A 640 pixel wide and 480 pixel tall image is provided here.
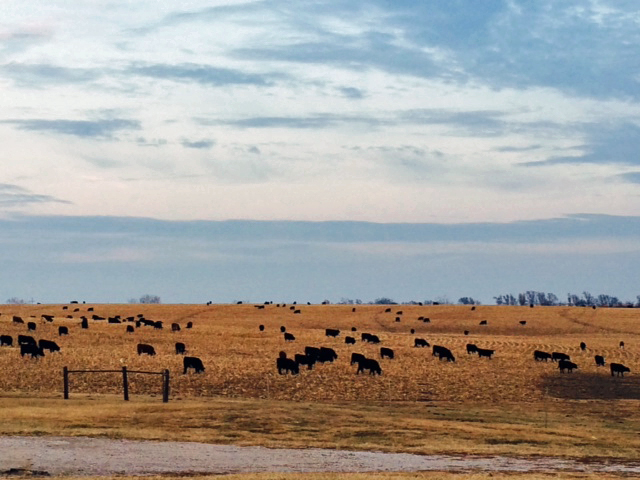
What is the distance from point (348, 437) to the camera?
103 feet

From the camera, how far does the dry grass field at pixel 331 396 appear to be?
104ft

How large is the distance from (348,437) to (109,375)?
20.7 meters

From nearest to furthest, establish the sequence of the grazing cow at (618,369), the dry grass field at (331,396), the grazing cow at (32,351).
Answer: the dry grass field at (331,396), the grazing cow at (32,351), the grazing cow at (618,369)

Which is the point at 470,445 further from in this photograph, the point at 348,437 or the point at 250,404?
the point at 250,404

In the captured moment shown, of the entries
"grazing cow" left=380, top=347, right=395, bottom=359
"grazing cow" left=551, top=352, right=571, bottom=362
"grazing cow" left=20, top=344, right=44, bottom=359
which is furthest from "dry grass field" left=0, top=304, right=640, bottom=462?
"grazing cow" left=551, top=352, right=571, bottom=362

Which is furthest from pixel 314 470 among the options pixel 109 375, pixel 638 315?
pixel 638 315

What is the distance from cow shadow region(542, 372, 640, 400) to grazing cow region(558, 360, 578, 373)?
51cm

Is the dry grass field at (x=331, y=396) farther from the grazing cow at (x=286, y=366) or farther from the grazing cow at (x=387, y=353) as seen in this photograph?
the grazing cow at (x=286, y=366)

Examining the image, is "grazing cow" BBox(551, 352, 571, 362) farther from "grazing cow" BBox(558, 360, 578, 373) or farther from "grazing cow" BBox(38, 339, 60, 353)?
"grazing cow" BBox(38, 339, 60, 353)

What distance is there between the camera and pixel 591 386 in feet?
174

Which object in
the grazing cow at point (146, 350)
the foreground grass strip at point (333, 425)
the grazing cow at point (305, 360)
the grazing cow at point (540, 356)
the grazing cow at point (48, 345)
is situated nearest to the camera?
the foreground grass strip at point (333, 425)

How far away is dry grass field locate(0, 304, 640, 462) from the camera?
31641 mm

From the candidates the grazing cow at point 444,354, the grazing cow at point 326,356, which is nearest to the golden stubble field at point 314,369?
the grazing cow at point 444,354

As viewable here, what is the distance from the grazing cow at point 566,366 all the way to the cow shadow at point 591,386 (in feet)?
1.68
